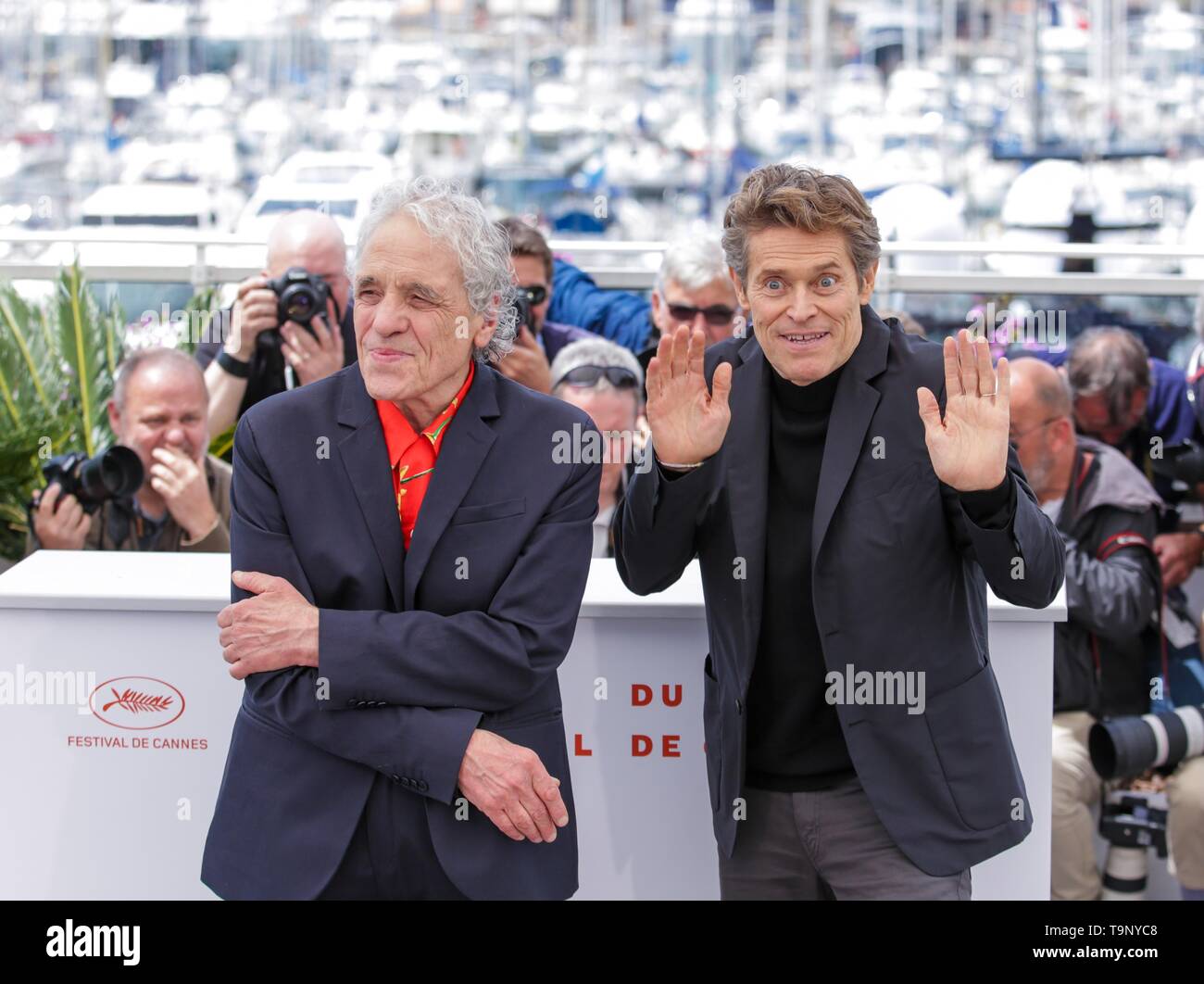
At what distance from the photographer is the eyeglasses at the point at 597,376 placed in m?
4.25

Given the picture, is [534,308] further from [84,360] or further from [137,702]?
[137,702]

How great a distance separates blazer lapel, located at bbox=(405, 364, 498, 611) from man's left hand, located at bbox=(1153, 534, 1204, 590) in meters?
2.70

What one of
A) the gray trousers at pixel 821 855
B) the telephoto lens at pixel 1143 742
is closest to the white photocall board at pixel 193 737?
the gray trousers at pixel 821 855

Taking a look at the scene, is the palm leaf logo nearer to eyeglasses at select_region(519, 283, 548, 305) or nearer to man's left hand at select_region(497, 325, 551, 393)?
man's left hand at select_region(497, 325, 551, 393)

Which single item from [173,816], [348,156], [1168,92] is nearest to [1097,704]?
[173,816]

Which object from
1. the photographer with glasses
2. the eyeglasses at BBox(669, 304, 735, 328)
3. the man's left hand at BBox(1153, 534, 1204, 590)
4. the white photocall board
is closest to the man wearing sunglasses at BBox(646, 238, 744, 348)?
the eyeglasses at BBox(669, 304, 735, 328)

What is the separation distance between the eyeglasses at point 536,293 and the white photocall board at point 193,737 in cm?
214

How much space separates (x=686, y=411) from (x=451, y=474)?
0.37 meters

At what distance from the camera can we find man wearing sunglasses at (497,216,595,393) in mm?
4727

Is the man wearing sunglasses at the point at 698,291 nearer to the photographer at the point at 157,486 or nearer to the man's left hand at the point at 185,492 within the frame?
the photographer at the point at 157,486

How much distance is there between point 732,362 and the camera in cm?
276

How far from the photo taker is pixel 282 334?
480 cm

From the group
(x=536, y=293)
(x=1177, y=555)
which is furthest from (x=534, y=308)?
(x=1177, y=555)

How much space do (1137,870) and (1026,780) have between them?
1.46m
